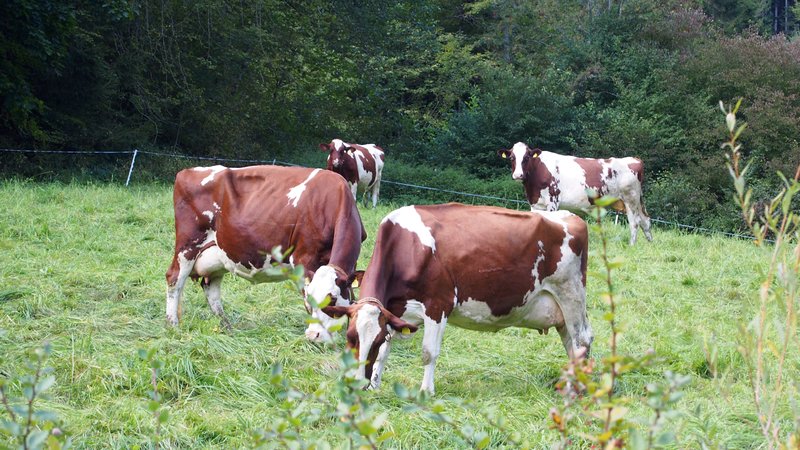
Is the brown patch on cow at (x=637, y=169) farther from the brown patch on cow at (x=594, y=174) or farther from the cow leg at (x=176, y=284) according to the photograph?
the cow leg at (x=176, y=284)

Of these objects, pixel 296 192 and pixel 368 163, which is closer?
pixel 296 192

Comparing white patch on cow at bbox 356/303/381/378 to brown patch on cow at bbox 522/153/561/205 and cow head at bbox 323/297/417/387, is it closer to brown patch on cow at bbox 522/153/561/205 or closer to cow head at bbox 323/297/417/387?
cow head at bbox 323/297/417/387

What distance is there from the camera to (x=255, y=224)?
7.65 meters

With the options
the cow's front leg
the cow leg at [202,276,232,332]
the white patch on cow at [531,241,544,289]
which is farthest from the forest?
the white patch on cow at [531,241,544,289]

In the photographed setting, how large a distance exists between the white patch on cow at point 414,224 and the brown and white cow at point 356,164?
12.5m

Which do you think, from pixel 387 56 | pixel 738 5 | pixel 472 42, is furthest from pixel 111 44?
pixel 738 5

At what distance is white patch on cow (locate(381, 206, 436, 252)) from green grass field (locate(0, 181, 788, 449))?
3.48 ft

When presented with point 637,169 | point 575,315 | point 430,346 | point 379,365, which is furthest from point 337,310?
point 637,169

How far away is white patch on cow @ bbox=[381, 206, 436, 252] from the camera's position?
625 centimetres

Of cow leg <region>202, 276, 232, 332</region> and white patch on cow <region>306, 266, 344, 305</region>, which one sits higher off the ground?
white patch on cow <region>306, 266, 344, 305</region>

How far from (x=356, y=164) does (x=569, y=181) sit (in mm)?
5683

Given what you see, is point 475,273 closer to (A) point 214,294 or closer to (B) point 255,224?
(B) point 255,224

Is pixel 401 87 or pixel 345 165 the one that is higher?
pixel 401 87

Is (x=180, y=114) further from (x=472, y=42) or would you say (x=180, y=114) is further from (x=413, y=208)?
(x=413, y=208)
